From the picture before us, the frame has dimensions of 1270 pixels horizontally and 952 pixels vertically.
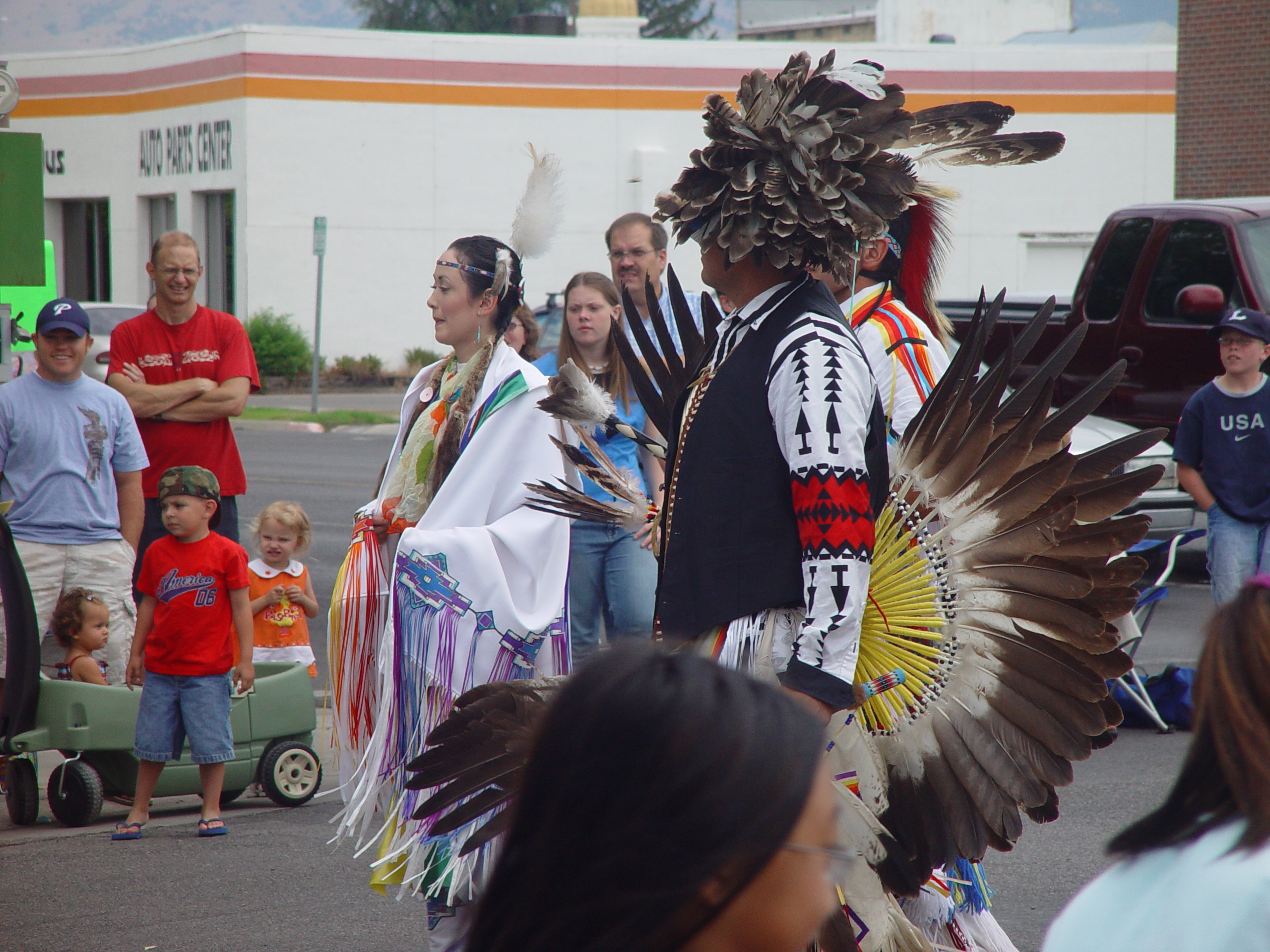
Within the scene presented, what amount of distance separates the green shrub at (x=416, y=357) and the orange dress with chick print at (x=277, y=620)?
20.8 m

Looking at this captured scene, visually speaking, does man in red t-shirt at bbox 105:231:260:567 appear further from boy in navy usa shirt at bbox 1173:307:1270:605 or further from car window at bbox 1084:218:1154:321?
car window at bbox 1084:218:1154:321

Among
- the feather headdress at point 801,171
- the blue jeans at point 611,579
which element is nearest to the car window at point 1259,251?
the blue jeans at point 611,579

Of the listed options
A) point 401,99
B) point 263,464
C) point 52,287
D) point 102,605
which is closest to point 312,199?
point 401,99

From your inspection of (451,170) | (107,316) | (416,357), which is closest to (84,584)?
(107,316)

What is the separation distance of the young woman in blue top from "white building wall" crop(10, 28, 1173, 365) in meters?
20.3

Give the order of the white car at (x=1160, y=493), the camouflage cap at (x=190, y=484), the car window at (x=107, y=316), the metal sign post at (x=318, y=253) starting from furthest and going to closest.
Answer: the car window at (x=107, y=316) → the metal sign post at (x=318, y=253) → the white car at (x=1160, y=493) → the camouflage cap at (x=190, y=484)

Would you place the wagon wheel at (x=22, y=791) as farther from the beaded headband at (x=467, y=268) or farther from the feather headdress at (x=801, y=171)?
the feather headdress at (x=801, y=171)

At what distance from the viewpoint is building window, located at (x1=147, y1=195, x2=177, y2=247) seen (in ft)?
92.6

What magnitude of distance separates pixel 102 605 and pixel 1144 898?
15.8 feet

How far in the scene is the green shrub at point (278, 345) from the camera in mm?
25828

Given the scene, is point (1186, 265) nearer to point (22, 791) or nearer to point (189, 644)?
point (189, 644)

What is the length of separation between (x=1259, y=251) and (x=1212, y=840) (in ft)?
28.6

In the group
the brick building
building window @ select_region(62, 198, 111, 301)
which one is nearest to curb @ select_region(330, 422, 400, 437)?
the brick building

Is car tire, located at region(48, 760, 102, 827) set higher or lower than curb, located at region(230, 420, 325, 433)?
lower
